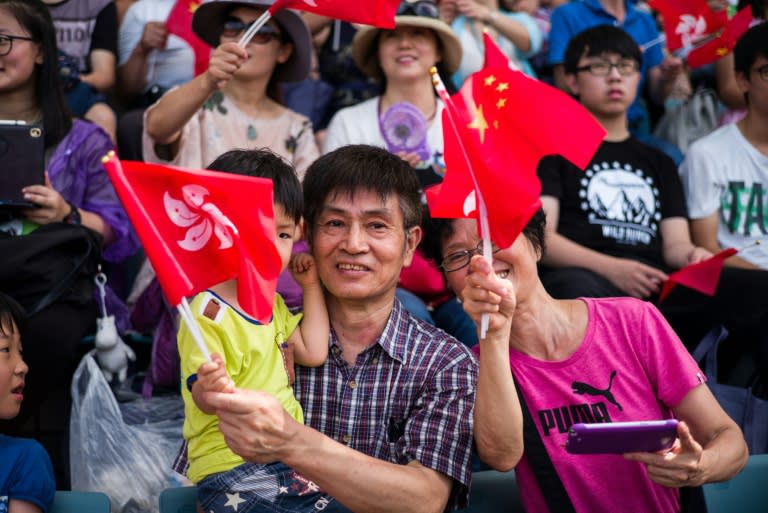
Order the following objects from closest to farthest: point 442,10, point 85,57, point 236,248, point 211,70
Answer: point 236,248 → point 211,70 → point 85,57 → point 442,10

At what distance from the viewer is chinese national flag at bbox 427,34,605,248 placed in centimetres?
220

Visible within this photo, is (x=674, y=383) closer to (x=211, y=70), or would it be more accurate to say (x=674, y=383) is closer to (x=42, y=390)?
(x=211, y=70)

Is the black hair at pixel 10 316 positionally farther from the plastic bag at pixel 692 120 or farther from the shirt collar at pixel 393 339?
the plastic bag at pixel 692 120

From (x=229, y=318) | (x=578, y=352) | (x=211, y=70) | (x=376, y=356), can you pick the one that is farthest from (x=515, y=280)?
(x=211, y=70)

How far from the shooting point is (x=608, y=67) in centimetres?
430

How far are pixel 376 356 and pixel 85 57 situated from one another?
8.42ft

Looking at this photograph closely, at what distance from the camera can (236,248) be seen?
2.12m

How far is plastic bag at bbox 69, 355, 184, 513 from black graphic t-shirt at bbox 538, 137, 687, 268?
1.74 metres

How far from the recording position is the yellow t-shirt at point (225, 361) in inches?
89.4

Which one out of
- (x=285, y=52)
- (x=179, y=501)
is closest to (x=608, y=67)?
(x=285, y=52)

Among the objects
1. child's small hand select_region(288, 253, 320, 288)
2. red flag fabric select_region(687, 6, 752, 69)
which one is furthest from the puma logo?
red flag fabric select_region(687, 6, 752, 69)

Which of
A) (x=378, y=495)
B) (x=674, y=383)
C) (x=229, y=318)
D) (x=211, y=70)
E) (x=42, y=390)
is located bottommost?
(x=42, y=390)

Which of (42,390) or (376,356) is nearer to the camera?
(376,356)

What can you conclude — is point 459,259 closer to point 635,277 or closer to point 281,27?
point 635,277
